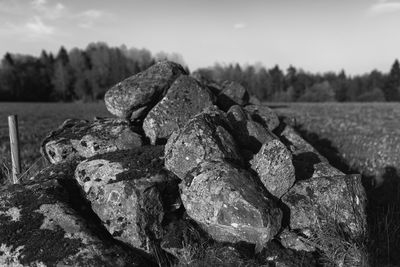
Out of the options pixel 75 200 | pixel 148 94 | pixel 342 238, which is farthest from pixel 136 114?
pixel 342 238

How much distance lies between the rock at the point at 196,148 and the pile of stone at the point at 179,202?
0.7 inches

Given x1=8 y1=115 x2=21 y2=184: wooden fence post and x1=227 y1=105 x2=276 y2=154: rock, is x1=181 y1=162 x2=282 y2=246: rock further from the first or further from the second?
x1=8 y1=115 x2=21 y2=184: wooden fence post

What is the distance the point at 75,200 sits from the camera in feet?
20.4

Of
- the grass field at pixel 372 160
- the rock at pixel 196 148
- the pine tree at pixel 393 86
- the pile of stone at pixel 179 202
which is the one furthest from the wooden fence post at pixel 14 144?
the pine tree at pixel 393 86

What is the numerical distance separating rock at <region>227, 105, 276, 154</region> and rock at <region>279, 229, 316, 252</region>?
2.06 m

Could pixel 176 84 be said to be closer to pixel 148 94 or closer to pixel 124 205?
pixel 148 94

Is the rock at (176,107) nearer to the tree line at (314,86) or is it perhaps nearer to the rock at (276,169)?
the rock at (276,169)

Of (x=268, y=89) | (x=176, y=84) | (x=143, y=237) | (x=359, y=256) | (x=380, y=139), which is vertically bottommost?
(x=268, y=89)

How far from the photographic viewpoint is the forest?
99.9 m

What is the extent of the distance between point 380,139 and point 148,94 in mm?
12700

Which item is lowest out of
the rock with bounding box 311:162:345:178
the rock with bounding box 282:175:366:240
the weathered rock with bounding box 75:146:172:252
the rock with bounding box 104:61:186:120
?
the rock with bounding box 282:175:366:240

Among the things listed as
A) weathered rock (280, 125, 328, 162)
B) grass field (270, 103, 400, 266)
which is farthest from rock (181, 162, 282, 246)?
weathered rock (280, 125, 328, 162)

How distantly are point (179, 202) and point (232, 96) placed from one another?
16.0ft

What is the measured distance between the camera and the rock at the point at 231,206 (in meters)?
5.38
